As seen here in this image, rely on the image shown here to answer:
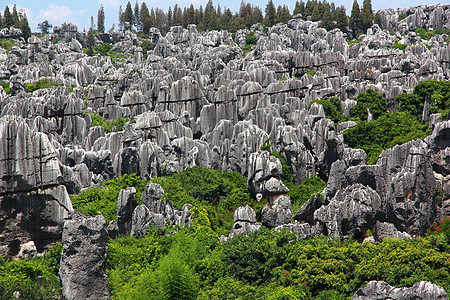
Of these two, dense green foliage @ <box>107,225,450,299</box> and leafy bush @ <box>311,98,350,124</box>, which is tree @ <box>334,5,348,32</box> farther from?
dense green foliage @ <box>107,225,450,299</box>

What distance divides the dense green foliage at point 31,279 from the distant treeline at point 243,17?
85.4 meters

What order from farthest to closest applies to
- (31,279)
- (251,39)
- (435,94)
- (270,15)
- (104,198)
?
1. (270,15)
2. (251,39)
3. (435,94)
4. (104,198)
5. (31,279)

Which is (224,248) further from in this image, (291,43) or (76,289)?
(291,43)

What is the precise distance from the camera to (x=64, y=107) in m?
A: 55.6

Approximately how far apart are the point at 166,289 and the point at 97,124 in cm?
3814

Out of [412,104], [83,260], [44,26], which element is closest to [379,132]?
[412,104]

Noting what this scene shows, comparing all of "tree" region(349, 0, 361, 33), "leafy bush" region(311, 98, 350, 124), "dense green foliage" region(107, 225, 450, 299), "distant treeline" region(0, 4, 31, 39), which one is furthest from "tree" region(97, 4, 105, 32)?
"dense green foliage" region(107, 225, 450, 299)

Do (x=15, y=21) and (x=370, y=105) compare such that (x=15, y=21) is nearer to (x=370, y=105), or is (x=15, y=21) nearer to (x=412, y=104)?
(x=370, y=105)

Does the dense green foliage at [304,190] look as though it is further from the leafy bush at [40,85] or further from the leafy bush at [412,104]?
the leafy bush at [40,85]

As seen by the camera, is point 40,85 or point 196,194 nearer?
point 196,194

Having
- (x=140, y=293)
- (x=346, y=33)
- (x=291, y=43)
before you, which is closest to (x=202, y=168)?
(x=140, y=293)

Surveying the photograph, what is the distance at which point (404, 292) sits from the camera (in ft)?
55.7

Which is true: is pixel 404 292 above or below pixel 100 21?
below

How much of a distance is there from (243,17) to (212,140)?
76.0 m
